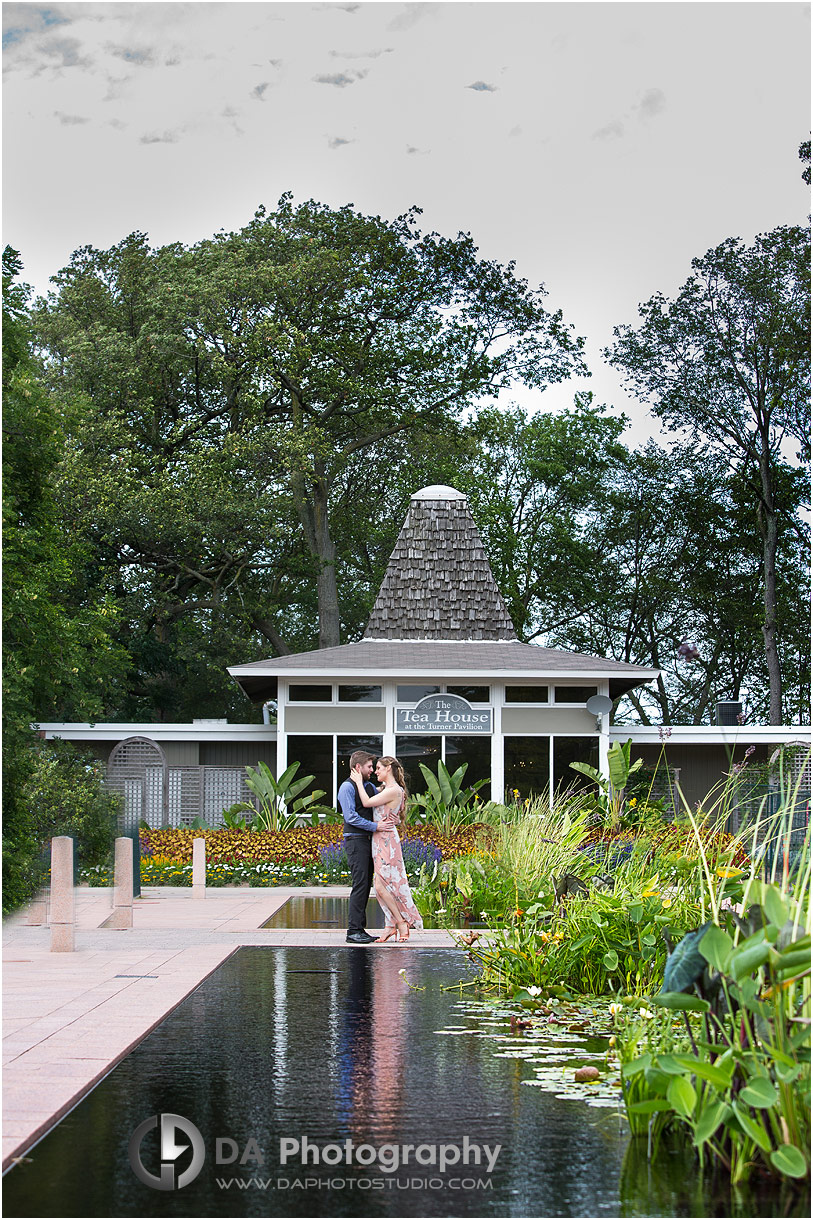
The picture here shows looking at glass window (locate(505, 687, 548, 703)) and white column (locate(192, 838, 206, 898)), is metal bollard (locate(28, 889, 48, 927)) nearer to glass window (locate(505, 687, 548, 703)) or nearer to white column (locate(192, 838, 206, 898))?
white column (locate(192, 838, 206, 898))

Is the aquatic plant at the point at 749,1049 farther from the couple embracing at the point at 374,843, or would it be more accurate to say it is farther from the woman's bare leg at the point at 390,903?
the woman's bare leg at the point at 390,903

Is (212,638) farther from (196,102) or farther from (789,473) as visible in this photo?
(789,473)

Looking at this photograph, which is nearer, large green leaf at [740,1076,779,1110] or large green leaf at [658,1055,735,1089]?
large green leaf at [740,1076,779,1110]

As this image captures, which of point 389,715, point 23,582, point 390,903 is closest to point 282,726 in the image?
point 389,715

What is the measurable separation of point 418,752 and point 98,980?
45.0 feet

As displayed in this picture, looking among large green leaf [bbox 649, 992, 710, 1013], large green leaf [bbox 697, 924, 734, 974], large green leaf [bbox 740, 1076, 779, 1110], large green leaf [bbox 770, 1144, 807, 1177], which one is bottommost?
large green leaf [bbox 770, 1144, 807, 1177]

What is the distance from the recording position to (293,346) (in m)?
32.3

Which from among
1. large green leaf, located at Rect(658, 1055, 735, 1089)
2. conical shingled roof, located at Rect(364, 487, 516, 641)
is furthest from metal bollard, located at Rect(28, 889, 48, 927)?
conical shingled roof, located at Rect(364, 487, 516, 641)

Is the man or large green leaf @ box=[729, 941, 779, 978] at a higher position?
large green leaf @ box=[729, 941, 779, 978]

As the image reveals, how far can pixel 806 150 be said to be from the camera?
96.0ft

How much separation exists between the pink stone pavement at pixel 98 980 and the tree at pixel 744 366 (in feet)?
80.3

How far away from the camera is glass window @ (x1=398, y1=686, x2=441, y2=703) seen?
22422 millimetres

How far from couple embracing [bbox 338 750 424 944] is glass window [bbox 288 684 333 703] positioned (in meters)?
11.5

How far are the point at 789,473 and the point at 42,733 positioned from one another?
2365 cm
